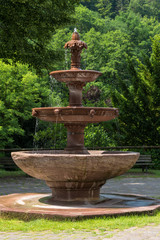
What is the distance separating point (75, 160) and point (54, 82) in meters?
31.9

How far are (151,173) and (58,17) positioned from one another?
830cm

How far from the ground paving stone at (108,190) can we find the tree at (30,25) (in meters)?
5.61

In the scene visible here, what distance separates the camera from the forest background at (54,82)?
17844mm

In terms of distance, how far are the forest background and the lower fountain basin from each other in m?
9.43

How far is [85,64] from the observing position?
43.3 meters

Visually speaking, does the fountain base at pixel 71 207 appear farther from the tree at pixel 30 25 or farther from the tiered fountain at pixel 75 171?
the tree at pixel 30 25

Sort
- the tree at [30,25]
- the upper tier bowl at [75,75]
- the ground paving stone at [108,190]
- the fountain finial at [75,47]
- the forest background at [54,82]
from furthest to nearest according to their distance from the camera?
the forest background at [54,82], the tree at [30,25], the fountain finial at [75,47], the upper tier bowl at [75,75], the ground paving stone at [108,190]

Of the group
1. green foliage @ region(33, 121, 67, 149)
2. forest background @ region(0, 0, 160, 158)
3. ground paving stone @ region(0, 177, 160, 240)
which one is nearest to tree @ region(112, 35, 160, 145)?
forest background @ region(0, 0, 160, 158)

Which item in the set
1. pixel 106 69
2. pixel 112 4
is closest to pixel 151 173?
pixel 106 69

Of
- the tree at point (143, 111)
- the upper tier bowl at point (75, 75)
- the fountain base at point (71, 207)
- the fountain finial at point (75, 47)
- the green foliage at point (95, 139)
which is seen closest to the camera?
the fountain base at point (71, 207)

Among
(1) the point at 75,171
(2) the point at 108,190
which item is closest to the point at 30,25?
(2) the point at 108,190

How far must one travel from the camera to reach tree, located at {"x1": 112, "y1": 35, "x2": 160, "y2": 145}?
24453 millimetres

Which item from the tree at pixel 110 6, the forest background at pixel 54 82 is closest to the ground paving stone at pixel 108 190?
the forest background at pixel 54 82

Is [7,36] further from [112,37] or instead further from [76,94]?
[112,37]
